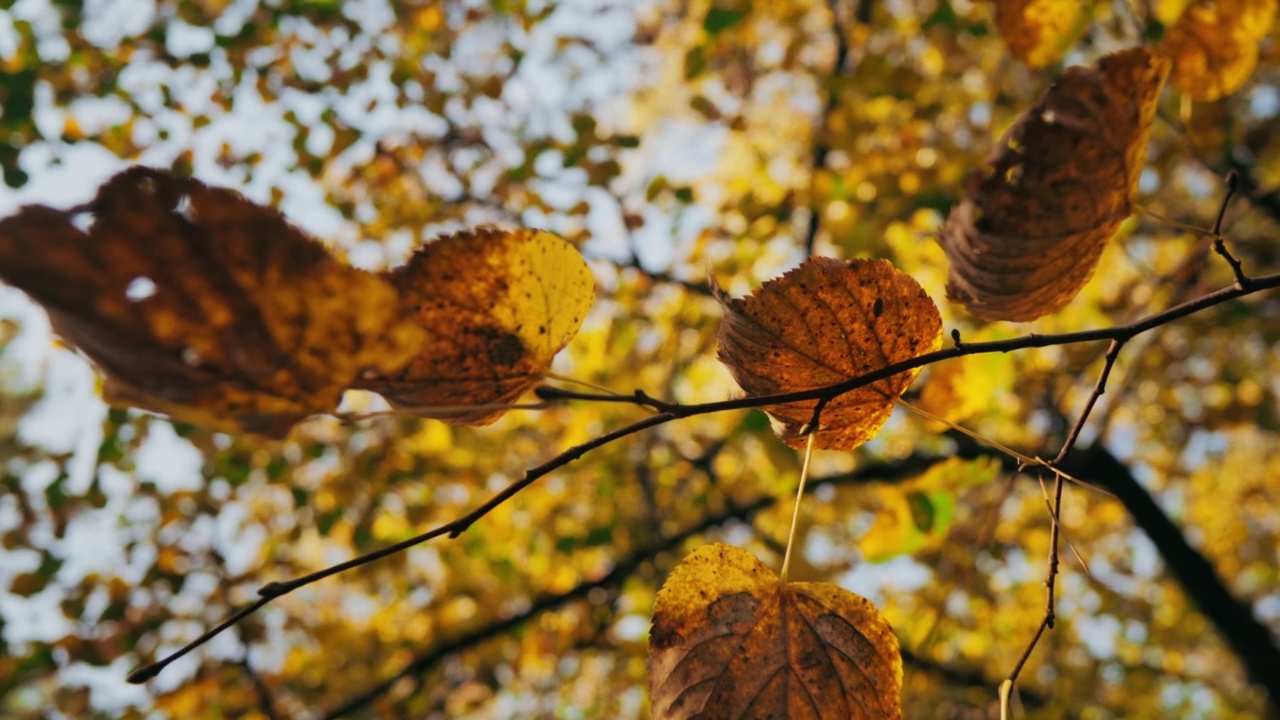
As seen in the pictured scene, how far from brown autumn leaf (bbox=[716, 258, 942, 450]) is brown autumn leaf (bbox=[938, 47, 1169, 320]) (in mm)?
57

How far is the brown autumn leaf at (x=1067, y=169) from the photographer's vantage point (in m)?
0.40

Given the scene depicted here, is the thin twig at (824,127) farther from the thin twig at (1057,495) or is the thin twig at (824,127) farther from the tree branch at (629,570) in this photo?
the thin twig at (1057,495)

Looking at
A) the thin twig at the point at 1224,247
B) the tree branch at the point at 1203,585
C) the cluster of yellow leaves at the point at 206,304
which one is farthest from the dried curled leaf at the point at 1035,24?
the tree branch at the point at 1203,585

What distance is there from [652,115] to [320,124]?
310 cm

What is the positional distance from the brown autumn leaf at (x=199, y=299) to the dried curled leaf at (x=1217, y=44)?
3.22ft

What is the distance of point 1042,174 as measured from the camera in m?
Answer: 0.40

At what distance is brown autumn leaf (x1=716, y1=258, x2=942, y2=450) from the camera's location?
470mm

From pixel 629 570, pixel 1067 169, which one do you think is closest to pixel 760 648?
pixel 1067 169

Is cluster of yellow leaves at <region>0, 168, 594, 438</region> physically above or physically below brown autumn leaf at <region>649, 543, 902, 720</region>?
below

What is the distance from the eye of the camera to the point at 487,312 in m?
0.47

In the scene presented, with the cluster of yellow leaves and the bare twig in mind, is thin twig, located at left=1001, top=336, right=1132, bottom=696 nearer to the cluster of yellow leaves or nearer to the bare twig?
the cluster of yellow leaves

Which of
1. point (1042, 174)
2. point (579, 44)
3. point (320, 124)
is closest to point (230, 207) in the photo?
point (1042, 174)

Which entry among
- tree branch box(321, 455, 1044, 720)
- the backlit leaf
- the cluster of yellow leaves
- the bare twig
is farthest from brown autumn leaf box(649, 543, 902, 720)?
the bare twig

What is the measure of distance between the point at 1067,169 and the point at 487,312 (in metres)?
0.34
